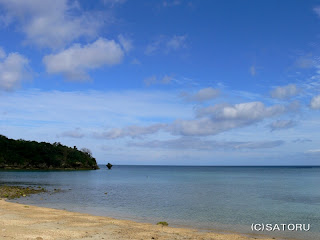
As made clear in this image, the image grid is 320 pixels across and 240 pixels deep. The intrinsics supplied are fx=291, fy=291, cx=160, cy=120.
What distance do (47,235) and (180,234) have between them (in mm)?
9825

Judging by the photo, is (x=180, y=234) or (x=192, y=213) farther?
(x=192, y=213)

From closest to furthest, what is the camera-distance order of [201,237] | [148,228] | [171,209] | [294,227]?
[201,237], [148,228], [294,227], [171,209]

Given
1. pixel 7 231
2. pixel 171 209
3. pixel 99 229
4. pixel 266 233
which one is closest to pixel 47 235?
pixel 7 231

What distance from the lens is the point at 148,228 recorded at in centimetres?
2520

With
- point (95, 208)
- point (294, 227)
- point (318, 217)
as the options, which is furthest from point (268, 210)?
point (95, 208)

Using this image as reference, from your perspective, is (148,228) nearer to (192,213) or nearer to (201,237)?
(201,237)

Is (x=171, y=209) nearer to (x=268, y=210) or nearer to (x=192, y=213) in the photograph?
(x=192, y=213)

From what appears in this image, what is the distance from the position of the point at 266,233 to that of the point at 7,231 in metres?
20.8

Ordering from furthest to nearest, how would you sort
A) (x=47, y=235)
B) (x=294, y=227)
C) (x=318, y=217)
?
(x=318, y=217), (x=294, y=227), (x=47, y=235)

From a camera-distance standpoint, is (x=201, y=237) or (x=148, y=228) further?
(x=148, y=228)

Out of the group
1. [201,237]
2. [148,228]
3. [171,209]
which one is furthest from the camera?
[171,209]

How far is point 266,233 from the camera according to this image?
2548 cm

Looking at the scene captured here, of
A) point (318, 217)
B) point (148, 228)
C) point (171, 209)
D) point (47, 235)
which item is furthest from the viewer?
point (171, 209)

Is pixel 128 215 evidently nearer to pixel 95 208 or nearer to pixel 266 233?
pixel 95 208
